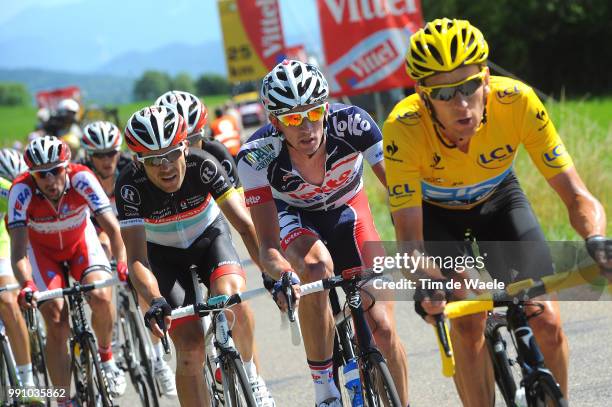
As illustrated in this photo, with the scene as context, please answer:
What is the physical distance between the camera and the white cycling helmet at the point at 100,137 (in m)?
9.07

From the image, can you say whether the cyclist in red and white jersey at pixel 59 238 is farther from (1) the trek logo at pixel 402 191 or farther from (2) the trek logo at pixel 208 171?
(1) the trek logo at pixel 402 191

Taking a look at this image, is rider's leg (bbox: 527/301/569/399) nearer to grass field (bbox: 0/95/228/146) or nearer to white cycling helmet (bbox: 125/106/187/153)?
white cycling helmet (bbox: 125/106/187/153)

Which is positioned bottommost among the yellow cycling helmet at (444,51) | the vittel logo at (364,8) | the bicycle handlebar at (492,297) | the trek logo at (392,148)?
the bicycle handlebar at (492,297)

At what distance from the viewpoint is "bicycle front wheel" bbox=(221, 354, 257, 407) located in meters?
5.08

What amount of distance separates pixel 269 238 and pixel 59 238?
123 inches

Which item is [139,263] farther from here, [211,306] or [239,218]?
[211,306]

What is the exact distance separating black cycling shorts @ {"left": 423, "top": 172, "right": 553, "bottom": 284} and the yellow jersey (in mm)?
174

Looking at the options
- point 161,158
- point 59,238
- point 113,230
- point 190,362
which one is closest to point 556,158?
point 161,158

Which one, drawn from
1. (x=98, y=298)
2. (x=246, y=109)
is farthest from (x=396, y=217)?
(x=246, y=109)

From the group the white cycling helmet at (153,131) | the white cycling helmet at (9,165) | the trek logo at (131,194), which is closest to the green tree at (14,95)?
the white cycling helmet at (9,165)

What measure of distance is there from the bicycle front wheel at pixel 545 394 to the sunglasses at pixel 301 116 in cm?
203

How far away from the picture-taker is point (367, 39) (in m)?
14.0

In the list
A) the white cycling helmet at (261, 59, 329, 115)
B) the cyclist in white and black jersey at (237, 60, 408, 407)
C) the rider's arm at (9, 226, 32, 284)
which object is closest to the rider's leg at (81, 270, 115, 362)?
the rider's arm at (9, 226, 32, 284)

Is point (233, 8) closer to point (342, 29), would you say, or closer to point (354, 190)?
point (342, 29)
